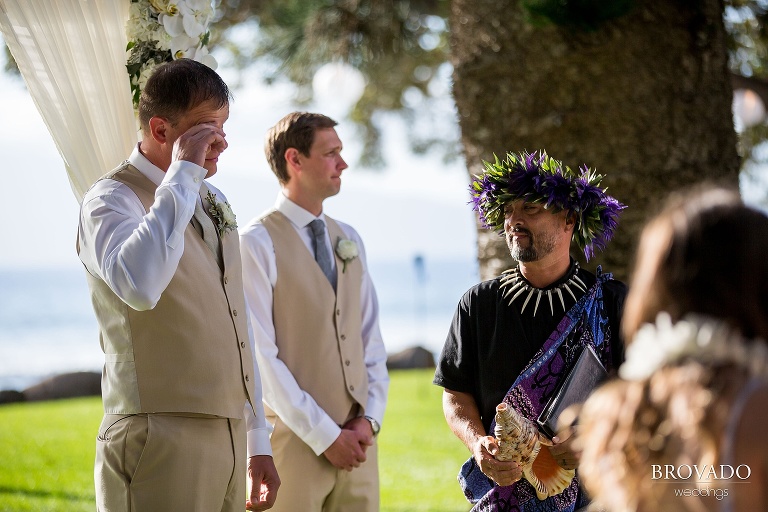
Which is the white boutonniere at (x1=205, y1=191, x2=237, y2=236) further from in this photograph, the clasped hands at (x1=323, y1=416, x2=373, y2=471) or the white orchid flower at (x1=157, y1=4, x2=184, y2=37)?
the clasped hands at (x1=323, y1=416, x2=373, y2=471)

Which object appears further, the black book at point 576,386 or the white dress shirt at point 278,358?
the white dress shirt at point 278,358

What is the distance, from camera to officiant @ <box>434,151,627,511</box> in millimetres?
3170

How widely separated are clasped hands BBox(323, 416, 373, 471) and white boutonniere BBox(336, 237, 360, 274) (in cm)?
70

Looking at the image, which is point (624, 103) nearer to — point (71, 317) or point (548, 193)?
point (548, 193)

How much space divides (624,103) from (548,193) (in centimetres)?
229

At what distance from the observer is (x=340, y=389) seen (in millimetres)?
3938

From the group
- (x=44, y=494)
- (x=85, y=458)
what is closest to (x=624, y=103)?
(x=44, y=494)

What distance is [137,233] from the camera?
2.68 metres

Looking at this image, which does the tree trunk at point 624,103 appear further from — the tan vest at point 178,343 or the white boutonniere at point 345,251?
the tan vest at point 178,343

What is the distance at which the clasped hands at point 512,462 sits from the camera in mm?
3012

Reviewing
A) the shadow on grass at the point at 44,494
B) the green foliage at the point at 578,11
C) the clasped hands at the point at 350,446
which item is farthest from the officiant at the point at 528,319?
the shadow on grass at the point at 44,494

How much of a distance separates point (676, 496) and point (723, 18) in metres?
4.56

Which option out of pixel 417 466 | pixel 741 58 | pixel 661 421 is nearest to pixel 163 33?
pixel 661 421

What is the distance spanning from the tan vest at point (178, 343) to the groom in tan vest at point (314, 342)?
0.81m
